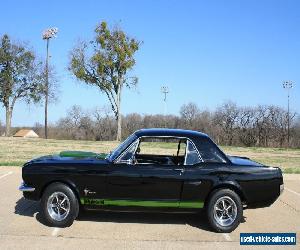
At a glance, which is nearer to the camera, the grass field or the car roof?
the car roof

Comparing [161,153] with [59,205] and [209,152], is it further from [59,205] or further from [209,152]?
[59,205]

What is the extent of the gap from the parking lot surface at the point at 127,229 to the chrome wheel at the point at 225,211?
0.70 feet

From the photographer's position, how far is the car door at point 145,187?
757 centimetres

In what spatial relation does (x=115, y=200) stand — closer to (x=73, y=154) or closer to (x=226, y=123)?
(x=73, y=154)

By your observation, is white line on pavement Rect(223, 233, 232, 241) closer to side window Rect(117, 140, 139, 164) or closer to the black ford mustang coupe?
the black ford mustang coupe

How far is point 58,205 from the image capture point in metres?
7.63

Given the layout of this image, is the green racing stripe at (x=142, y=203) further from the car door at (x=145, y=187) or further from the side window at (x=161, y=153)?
the side window at (x=161, y=153)

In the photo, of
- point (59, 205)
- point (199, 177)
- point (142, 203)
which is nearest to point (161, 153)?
point (199, 177)

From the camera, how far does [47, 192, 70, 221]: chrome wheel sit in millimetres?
7590

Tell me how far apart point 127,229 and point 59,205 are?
3.78 feet

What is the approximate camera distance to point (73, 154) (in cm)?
870

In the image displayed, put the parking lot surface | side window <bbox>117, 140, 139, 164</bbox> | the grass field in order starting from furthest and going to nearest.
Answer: the grass field < side window <bbox>117, 140, 139, 164</bbox> < the parking lot surface

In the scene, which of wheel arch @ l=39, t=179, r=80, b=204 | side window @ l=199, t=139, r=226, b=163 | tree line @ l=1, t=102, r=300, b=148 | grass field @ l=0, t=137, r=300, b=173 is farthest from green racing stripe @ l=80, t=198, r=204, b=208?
tree line @ l=1, t=102, r=300, b=148

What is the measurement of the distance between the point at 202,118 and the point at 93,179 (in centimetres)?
7281
